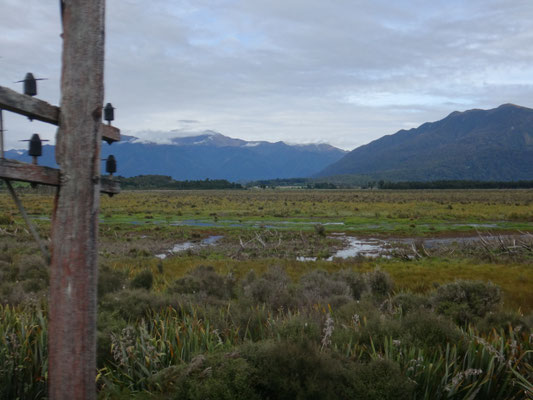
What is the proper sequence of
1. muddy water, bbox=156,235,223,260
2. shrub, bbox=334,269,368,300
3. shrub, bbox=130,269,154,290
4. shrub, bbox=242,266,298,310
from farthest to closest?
muddy water, bbox=156,235,223,260 < shrub, bbox=334,269,368,300 < shrub, bbox=130,269,154,290 < shrub, bbox=242,266,298,310

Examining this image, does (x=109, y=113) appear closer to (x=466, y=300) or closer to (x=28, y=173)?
(x=28, y=173)

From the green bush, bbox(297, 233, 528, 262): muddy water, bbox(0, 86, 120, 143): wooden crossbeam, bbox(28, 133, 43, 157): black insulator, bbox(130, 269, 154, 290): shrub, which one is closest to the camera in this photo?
bbox(0, 86, 120, 143): wooden crossbeam

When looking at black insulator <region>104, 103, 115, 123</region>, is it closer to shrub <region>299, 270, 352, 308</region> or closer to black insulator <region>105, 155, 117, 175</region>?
black insulator <region>105, 155, 117, 175</region>

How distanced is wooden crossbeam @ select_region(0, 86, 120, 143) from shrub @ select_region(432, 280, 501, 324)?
7764 millimetres

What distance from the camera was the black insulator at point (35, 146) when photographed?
11.3 feet

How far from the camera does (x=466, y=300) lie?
8719 millimetres

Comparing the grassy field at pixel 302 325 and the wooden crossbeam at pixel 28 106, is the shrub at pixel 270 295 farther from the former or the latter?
the wooden crossbeam at pixel 28 106

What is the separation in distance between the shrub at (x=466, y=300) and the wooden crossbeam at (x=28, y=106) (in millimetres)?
7764

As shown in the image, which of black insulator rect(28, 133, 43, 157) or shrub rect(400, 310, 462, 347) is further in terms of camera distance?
shrub rect(400, 310, 462, 347)

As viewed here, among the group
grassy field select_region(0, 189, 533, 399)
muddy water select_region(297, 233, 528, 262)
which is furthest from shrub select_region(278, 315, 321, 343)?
muddy water select_region(297, 233, 528, 262)

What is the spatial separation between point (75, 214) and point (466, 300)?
26.6 feet

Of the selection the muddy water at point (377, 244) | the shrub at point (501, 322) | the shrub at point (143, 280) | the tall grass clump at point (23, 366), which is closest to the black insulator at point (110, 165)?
the tall grass clump at point (23, 366)

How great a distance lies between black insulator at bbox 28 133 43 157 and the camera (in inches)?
136

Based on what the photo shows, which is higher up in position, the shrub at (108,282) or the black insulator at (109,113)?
the black insulator at (109,113)
